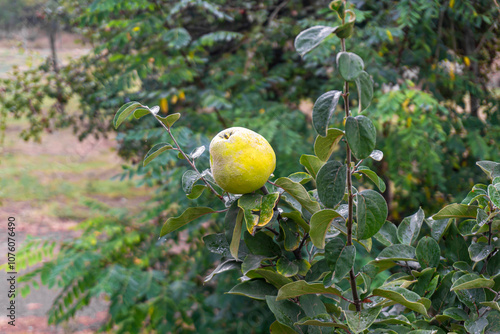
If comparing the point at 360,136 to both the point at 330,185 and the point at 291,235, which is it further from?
the point at 291,235

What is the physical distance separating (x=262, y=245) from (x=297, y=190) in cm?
11

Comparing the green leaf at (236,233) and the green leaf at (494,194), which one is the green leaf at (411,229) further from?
the green leaf at (236,233)

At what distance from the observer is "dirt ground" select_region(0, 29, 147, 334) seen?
3045mm

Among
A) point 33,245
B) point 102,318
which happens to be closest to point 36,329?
point 102,318

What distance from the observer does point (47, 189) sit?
4777 mm

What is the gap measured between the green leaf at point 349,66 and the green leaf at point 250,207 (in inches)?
8.3

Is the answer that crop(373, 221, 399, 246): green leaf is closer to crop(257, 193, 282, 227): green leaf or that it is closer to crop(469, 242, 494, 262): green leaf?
crop(469, 242, 494, 262): green leaf

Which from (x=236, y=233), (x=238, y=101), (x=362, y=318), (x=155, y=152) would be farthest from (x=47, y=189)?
(x=362, y=318)

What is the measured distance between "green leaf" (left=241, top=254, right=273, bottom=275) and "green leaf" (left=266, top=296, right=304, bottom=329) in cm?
5

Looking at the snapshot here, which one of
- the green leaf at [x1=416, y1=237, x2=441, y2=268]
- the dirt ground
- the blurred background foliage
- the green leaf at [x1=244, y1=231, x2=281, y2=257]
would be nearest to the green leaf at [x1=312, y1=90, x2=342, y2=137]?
the green leaf at [x1=244, y1=231, x2=281, y2=257]

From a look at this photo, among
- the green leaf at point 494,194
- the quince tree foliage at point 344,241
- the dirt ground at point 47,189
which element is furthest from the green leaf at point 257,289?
the dirt ground at point 47,189

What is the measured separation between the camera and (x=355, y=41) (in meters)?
2.00

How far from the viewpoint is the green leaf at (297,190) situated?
0.56 metres

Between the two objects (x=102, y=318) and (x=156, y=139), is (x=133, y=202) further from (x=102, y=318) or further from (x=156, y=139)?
(x=156, y=139)
